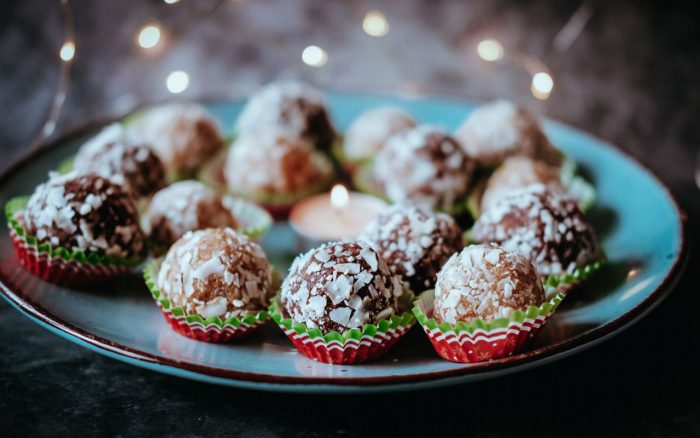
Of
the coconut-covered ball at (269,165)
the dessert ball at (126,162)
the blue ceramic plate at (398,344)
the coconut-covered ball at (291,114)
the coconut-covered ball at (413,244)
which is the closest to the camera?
the blue ceramic plate at (398,344)

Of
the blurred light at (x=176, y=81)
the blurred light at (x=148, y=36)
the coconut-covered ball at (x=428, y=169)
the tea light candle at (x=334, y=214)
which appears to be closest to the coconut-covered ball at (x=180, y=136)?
the blurred light at (x=176, y=81)

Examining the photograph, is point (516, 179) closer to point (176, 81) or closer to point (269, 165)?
point (269, 165)

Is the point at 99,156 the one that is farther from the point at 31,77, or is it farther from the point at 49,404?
the point at 31,77

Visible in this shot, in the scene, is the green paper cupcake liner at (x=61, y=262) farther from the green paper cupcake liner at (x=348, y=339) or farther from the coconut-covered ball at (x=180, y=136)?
the coconut-covered ball at (x=180, y=136)

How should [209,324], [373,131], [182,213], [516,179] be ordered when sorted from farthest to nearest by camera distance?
1. [373,131]
2. [516,179]
3. [182,213]
4. [209,324]

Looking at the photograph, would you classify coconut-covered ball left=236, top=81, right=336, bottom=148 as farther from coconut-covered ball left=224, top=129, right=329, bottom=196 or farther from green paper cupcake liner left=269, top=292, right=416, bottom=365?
green paper cupcake liner left=269, top=292, right=416, bottom=365

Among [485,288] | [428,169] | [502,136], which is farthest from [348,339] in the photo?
[502,136]

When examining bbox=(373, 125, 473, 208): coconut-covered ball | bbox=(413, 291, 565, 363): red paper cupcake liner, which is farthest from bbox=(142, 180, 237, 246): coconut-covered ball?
bbox=(413, 291, 565, 363): red paper cupcake liner
